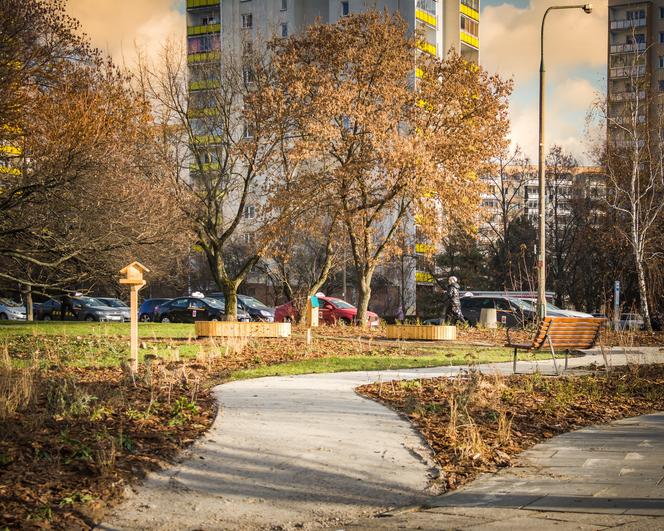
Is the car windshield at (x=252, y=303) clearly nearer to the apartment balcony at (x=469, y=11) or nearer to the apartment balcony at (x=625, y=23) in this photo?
the apartment balcony at (x=469, y=11)

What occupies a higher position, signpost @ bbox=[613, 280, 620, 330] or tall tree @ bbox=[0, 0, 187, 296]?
tall tree @ bbox=[0, 0, 187, 296]

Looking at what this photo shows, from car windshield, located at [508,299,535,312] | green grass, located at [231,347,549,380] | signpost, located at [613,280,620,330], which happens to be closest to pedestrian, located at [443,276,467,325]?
car windshield, located at [508,299,535,312]

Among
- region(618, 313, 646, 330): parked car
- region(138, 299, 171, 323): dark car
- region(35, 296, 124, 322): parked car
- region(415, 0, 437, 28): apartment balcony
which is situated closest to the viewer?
region(618, 313, 646, 330): parked car

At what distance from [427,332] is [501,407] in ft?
47.5

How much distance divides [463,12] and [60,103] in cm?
6679

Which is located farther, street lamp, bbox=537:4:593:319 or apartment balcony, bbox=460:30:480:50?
apartment balcony, bbox=460:30:480:50

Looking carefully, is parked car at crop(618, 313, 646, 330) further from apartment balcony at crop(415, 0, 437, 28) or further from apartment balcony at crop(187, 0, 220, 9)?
apartment balcony at crop(187, 0, 220, 9)

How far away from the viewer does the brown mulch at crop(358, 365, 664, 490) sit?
908 cm

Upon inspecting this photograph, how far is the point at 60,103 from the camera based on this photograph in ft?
82.3

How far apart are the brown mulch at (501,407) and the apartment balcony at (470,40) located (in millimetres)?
73628

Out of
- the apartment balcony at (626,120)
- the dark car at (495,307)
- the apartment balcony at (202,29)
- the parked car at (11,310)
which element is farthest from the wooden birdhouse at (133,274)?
the apartment balcony at (202,29)

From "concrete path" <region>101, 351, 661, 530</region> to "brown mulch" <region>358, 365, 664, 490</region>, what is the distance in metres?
0.35

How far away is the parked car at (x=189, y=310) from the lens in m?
49.4

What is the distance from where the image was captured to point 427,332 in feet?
85.7
